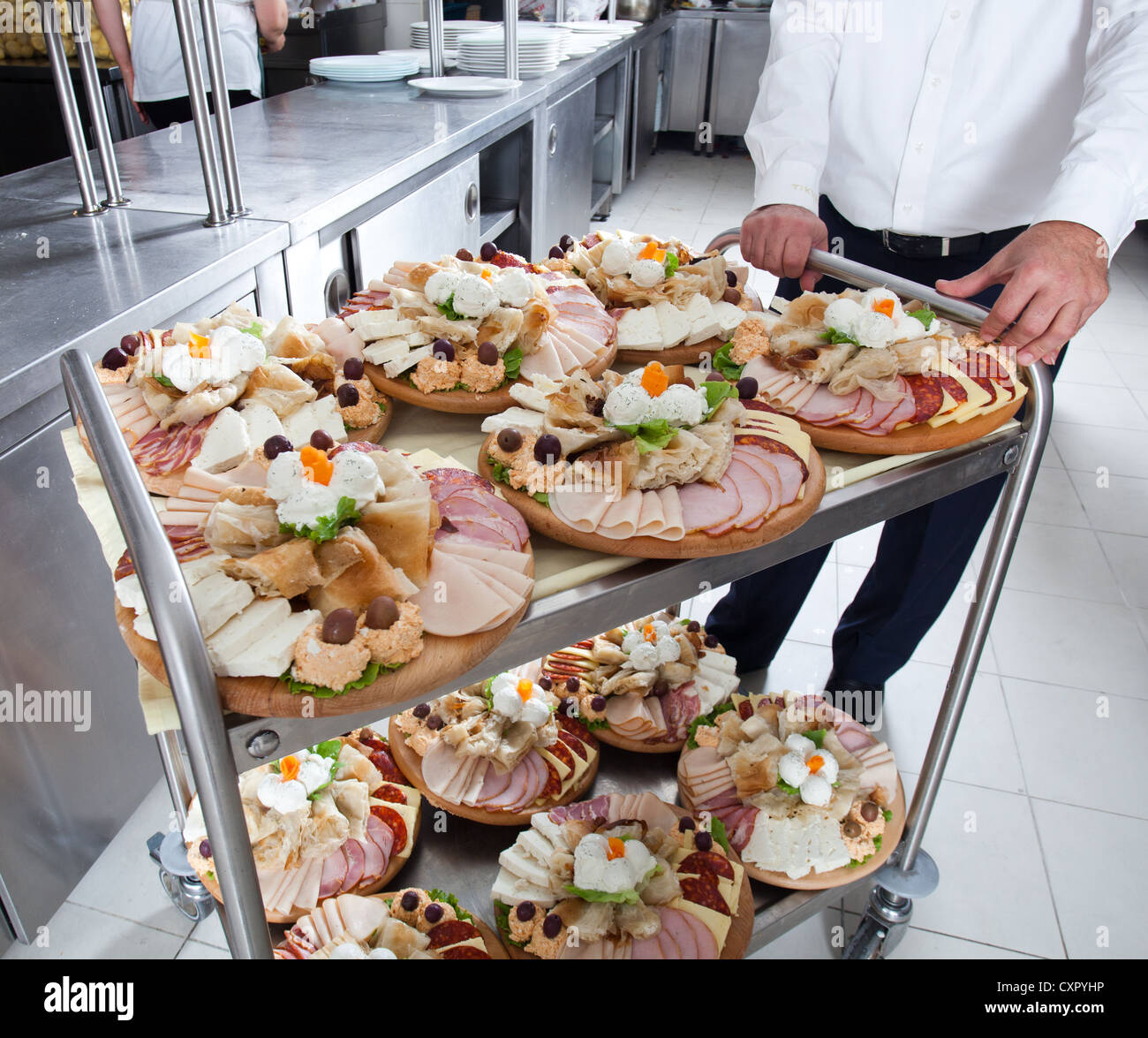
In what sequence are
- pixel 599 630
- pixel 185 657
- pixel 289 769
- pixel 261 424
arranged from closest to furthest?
pixel 185 657
pixel 599 630
pixel 261 424
pixel 289 769

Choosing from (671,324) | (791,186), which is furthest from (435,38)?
(671,324)

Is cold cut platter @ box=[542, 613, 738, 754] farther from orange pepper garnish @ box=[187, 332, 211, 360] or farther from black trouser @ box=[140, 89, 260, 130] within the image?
black trouser @ box=[140, 89, 260, 130]

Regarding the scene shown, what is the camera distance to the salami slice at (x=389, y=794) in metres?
1.73

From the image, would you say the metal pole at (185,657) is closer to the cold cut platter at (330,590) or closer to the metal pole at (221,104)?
the cold cut platter at (330,590)

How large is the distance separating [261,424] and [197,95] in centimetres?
107

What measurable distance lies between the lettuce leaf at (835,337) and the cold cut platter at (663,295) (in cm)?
20

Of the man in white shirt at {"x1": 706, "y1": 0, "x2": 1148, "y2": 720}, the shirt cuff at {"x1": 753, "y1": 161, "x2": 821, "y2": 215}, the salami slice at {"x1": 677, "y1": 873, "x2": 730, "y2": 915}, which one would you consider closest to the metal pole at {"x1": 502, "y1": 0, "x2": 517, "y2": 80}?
the man in white shirt at {"x1": 706, "y1": 0, "x2": 1148, "y2": 720}

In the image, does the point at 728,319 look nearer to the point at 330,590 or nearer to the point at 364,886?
the point at 330,590

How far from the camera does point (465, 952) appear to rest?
4.79ft

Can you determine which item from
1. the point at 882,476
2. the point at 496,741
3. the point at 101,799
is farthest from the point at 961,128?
the point at 101,799

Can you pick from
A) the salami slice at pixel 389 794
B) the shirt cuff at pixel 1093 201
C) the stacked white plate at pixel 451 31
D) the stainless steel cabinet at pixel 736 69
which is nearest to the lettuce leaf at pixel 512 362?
the salami slice at pixel 389 794

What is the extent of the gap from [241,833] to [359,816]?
780mm

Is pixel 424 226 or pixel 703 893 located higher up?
pixel 424 226
